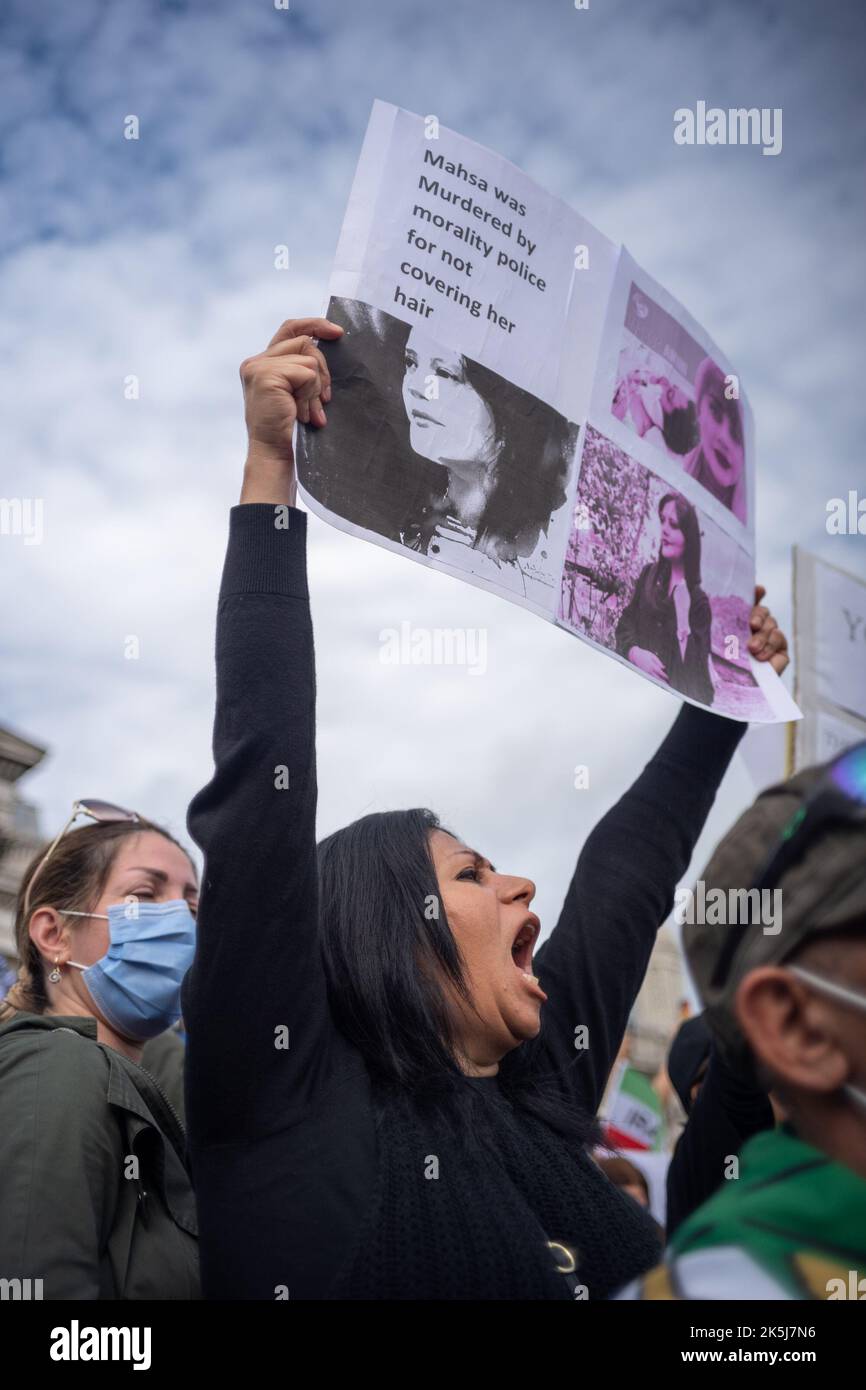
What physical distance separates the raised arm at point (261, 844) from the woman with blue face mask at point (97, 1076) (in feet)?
1.82

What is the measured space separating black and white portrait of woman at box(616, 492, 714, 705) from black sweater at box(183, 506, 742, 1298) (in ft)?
2.27

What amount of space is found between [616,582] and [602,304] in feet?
1.80

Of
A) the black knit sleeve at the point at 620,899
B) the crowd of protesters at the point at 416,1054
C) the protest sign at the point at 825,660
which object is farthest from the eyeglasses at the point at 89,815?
the protest sign at the point at 825,660

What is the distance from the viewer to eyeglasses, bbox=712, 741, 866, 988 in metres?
1.16

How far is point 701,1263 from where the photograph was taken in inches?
44.7

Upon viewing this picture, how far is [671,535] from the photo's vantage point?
101 inches

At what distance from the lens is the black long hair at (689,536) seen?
258cm

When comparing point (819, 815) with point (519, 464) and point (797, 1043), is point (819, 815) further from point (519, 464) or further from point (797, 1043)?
point (519, 464)

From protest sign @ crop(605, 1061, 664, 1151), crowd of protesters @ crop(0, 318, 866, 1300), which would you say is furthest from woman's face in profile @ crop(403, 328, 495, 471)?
protest sign @ crop(605, 1061, 664, 1151)
